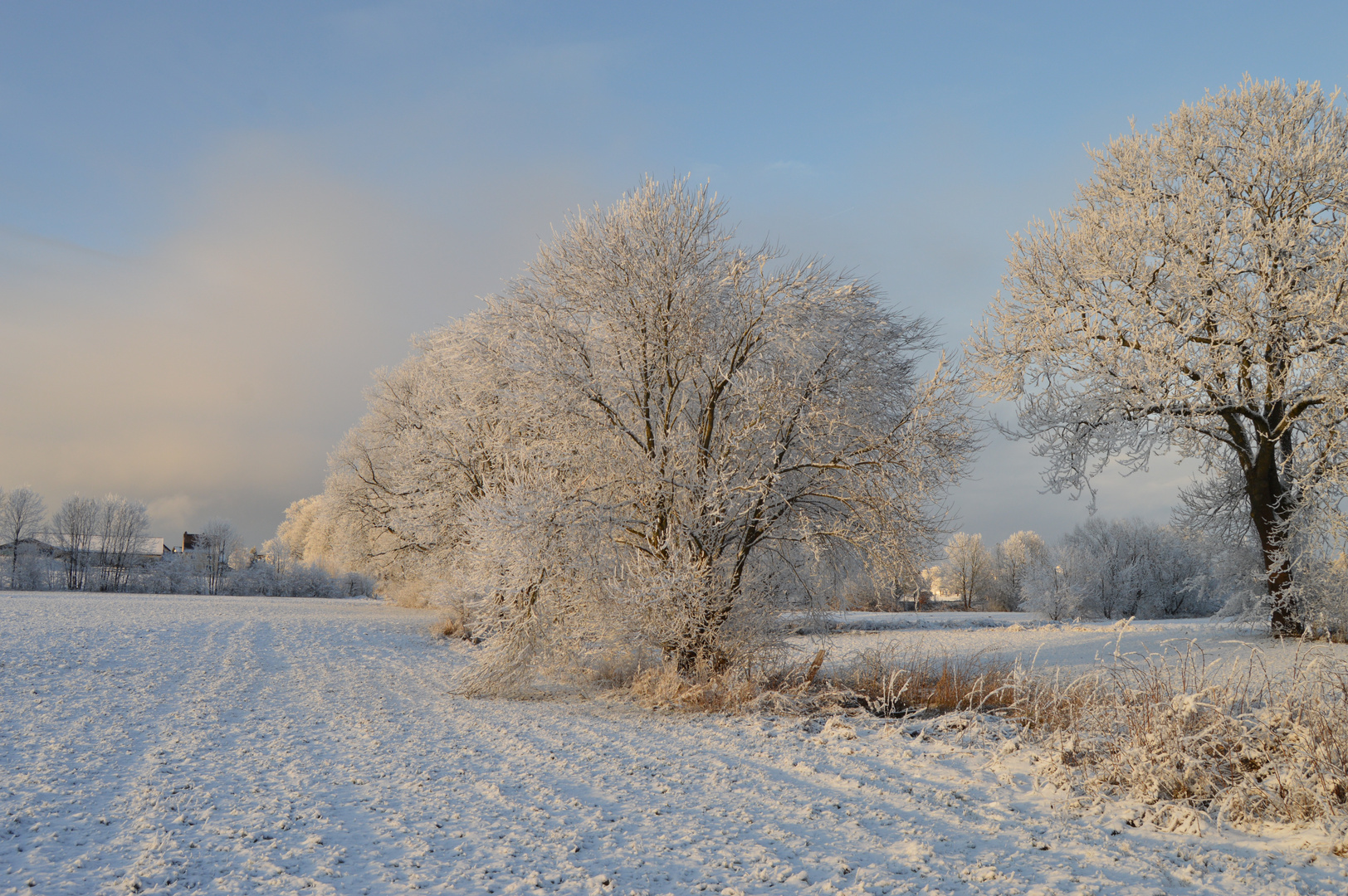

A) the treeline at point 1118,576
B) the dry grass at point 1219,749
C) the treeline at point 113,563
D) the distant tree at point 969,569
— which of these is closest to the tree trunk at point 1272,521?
the dry grass at point 1219,749

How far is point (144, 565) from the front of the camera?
2152 inches

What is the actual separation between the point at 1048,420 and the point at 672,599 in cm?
1169

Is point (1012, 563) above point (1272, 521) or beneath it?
beneath

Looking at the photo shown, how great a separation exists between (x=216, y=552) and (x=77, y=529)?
32.0 feet

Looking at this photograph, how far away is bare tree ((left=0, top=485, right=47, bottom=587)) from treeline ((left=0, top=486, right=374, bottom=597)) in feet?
0.16

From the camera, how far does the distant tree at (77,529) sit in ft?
173

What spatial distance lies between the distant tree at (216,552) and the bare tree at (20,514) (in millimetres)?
11201

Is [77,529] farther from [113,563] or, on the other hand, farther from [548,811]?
[548,811]

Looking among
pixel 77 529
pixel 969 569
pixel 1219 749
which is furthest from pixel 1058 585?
pixel 77 529

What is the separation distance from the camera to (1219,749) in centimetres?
518

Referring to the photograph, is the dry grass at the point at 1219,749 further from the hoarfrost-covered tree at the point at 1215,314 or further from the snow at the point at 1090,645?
the hoarfrost-covered tree at the point at 1215,314

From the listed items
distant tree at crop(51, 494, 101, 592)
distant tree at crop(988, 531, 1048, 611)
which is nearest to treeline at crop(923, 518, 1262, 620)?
distant tree at crop(988, 531, 1048, 611)

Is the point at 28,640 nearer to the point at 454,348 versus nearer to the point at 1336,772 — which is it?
the point at 454,348

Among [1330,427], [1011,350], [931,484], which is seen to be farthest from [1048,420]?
[931,484]
